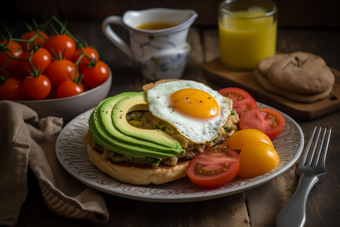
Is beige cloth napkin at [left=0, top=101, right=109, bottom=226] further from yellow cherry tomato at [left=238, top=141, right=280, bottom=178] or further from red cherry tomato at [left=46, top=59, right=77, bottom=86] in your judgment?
yellow cherry tomato at [left=238, top=141, right=280, bottom=178]

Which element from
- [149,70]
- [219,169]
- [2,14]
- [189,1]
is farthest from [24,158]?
[2,14]

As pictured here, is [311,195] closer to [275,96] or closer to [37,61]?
[275,96]

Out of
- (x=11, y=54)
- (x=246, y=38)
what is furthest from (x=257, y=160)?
(x=11, y=54)

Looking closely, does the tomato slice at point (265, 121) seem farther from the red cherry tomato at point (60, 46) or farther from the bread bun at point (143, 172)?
the red cherry tomato at point (60, 46)

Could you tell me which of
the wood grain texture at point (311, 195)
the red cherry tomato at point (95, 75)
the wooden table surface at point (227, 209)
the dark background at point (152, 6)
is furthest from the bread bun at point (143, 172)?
the dark background at point (152, 6)

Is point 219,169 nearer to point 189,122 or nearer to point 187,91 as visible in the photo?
point 189,122

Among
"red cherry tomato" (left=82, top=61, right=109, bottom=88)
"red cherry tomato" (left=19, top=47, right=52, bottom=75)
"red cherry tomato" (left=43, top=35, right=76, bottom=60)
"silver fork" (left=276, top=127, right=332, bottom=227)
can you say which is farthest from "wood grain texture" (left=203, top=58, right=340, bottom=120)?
"red cherry tomato" (left=19, top=47, right=52, bottom=75)
